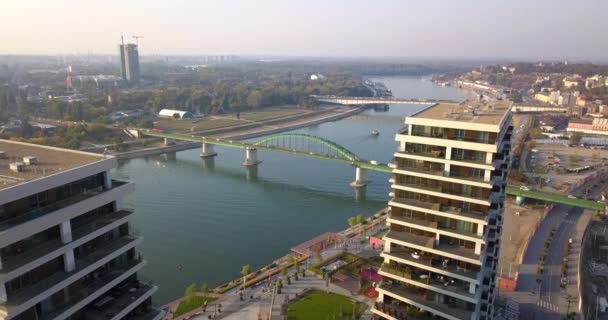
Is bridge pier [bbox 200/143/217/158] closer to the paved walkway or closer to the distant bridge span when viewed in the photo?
the paved walkway

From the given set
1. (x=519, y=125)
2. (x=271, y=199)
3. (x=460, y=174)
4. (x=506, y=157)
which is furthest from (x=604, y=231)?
(x=519, y=125)

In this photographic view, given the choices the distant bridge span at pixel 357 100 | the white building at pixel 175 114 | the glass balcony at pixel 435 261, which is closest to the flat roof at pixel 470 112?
the glass balcony at pixel 435 261

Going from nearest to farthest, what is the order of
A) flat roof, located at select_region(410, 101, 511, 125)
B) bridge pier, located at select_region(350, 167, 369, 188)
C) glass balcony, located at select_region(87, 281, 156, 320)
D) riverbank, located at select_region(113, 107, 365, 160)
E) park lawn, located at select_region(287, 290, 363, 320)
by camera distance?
glass balcony, located at select_region(87, 281, 156, 320) < flat roof, located at select_region(410, 101, 511, 125) < park lawn, located at select_region(287, 290, 363, 320) < bridge pier, located at select_region(350, 167, 369, 188) < riverbank, located at select_region(113, 107, 365, 160)

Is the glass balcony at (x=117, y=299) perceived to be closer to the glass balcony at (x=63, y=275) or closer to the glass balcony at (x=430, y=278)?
the glass balcony at (x=63, y=275)

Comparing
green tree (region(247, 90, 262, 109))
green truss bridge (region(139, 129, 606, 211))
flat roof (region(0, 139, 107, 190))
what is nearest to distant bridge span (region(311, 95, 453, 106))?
green tree (region(247, 90, 262, 109))

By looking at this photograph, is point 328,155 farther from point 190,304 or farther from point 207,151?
point 190,304

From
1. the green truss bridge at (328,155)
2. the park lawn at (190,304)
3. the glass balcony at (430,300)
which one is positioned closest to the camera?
the glass balcony at (430,300)

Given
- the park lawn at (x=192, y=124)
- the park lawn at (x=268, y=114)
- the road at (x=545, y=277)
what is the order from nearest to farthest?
1. the road at (x=545, y=277)
2. the park lawn at (x=192, y=124)
3. the park lawn at (x=268, y=114)

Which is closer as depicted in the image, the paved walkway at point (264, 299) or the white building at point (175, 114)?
the paved walkway at point (264, 299)
